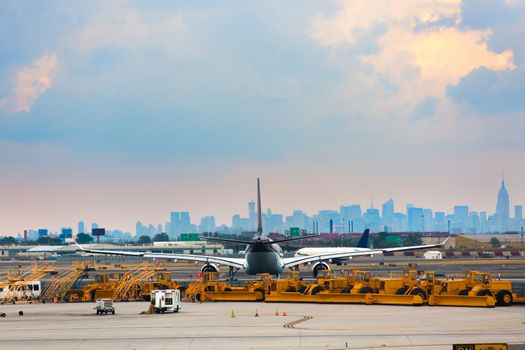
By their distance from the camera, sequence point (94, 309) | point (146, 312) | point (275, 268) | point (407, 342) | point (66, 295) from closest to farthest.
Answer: point (407, 342) < point (146, 312) < point (94, 309) < point (66, 295) < point (275, 268)

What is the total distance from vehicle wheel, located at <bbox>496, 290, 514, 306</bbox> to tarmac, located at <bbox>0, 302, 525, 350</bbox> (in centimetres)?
82

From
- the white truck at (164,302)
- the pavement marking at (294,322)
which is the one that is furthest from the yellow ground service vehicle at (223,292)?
the pavement marking at (294,322)

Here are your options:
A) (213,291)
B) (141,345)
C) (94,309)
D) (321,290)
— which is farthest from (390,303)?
(141,345)

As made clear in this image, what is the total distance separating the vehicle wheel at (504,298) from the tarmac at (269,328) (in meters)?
0.82

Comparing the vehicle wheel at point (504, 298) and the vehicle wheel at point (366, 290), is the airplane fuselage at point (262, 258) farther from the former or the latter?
the vehicle wheel at point (504, 298)

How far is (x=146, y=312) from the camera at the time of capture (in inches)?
2781

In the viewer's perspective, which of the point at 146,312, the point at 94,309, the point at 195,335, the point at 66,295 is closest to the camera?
the point at 195,335

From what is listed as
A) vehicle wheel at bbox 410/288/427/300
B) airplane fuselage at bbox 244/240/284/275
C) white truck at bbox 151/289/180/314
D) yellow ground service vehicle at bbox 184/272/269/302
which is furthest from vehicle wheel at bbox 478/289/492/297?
airplane fuselage at bbox 244/240/284/275

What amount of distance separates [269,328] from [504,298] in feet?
76.1

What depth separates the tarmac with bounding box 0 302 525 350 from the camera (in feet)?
161

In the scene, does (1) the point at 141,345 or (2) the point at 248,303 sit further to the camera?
(2) the point at 248,303

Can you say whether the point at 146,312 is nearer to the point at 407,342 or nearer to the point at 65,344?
the point at 65,344

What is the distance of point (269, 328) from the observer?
186ft

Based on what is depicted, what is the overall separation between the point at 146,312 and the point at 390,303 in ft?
63.4
